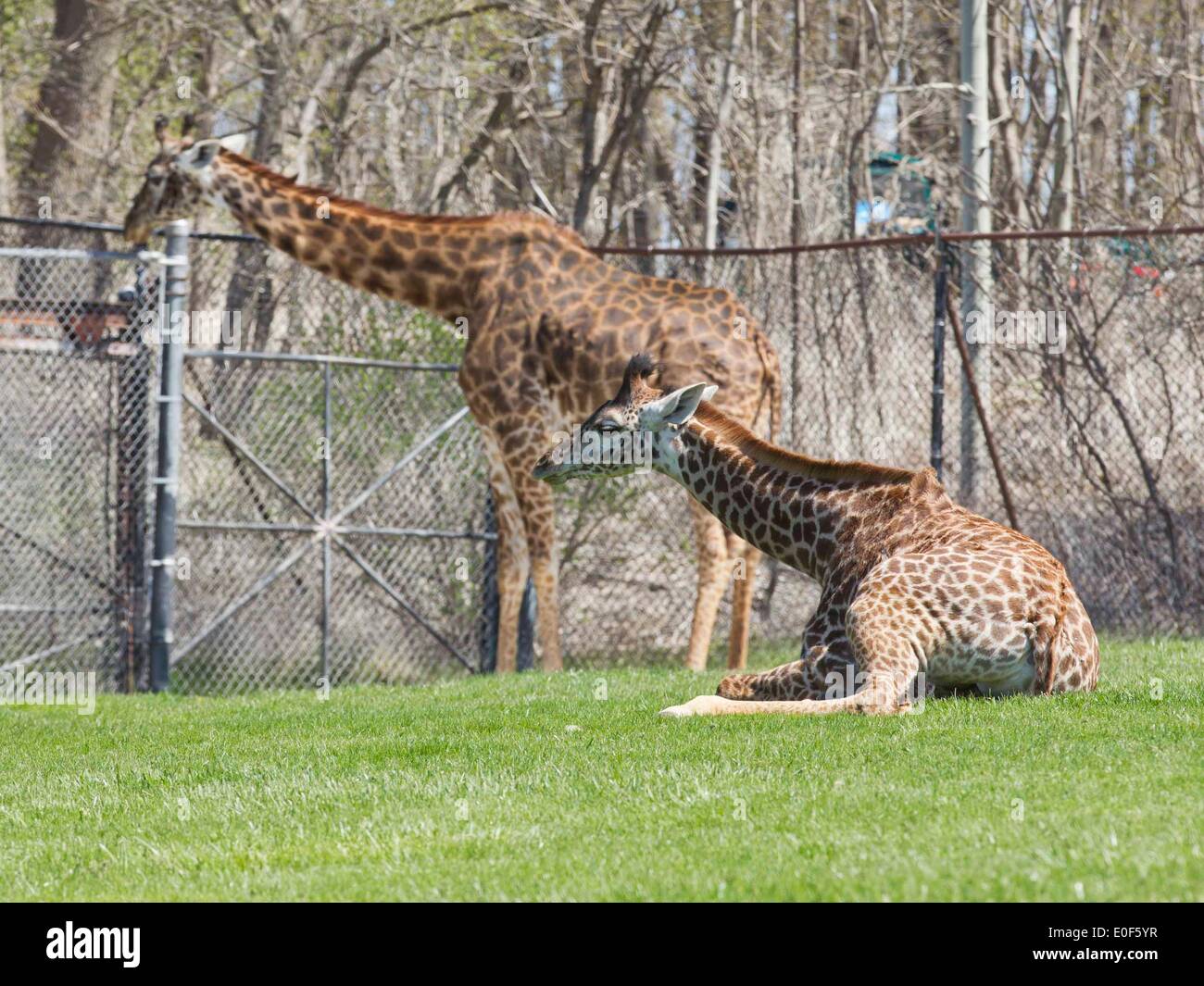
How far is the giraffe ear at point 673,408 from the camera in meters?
8.42

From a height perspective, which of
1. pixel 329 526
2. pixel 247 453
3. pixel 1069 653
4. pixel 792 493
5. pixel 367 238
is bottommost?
pixel 1069 653

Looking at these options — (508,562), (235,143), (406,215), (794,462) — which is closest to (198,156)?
(235,143)

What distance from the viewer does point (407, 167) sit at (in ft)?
70.4

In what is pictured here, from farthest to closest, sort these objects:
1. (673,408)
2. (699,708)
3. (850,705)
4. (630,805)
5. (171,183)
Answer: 1. (171,183)
2. (673,408)
3. (699,708)
4. (850,705)
5. (630,805)

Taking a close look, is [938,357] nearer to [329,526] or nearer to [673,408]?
[673,408]

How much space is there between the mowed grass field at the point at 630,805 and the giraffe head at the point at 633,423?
1305 mm

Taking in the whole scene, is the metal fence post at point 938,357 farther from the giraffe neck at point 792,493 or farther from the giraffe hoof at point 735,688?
the giraffe hoof at point 735,688

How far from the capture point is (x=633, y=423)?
8.52 metres

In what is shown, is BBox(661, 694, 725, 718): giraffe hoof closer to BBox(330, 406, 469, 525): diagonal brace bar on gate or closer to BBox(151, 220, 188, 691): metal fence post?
BBox(151, 220, 188, 691): metal fence post

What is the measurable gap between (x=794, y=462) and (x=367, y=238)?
14.1 ft
